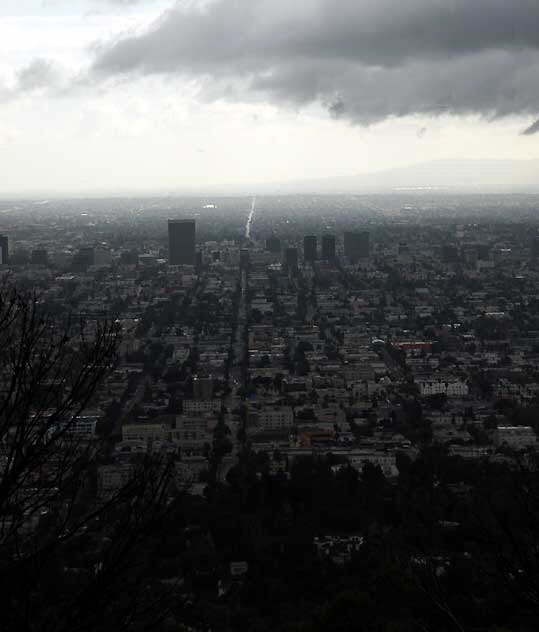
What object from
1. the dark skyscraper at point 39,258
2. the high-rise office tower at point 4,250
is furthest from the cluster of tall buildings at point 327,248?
the high-rise office tower at point 4,250

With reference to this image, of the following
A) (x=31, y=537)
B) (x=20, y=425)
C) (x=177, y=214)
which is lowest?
(x=177, y=214)

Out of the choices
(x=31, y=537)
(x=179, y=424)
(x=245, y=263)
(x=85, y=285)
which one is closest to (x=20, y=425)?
(x=31, y=537)

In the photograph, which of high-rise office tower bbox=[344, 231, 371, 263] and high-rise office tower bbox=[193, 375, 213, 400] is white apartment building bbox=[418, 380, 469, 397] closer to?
high-rise office tower bbox=[193, 375, 213, 400]

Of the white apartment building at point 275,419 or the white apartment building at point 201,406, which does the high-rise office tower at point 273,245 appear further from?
the white apartment building at point 275,419

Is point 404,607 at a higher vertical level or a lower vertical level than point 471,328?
higher

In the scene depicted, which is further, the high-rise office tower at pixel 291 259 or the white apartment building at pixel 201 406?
the high-rise office tower at pixel 291 259

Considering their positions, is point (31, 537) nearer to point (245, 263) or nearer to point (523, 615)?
point (523, 615)
